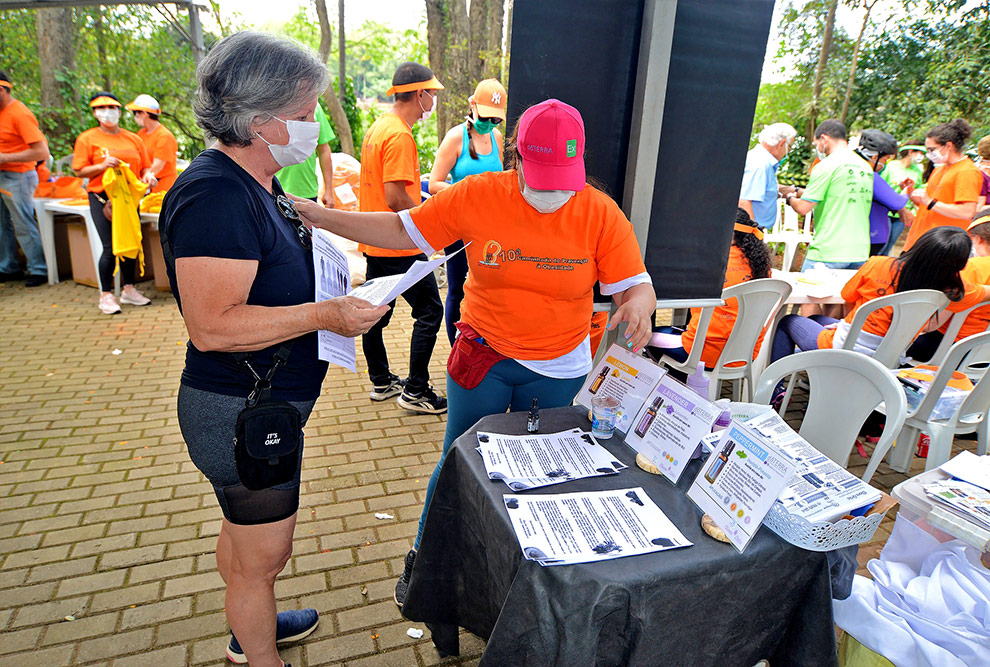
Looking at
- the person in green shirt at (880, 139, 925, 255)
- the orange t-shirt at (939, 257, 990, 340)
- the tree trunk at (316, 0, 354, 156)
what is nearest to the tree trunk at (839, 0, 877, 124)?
the person in green shirt at (880, 139, 925, 255)

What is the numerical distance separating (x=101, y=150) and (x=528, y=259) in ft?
18.1

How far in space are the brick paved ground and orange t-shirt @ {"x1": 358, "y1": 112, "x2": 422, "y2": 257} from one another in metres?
1.31

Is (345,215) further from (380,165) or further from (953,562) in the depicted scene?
(953,562)

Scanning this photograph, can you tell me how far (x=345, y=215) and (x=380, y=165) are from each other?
182cm

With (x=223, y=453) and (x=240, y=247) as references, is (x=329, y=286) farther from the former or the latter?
(x=223, y=453)

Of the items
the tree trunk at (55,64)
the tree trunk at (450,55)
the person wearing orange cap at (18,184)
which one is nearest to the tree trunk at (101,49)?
the tree trunk at (55,64)

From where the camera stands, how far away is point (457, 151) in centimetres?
Answer: 446

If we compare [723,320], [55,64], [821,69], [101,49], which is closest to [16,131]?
[55,64]

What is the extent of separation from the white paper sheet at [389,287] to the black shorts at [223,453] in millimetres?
379

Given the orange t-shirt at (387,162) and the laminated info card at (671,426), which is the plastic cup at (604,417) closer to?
the laminated info card at (671,426)

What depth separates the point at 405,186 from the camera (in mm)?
3830

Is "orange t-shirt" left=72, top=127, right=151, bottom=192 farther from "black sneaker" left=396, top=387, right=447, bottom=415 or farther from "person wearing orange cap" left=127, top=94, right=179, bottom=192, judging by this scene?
"black sneaker" left=396, top=387, right=447, bottom=415

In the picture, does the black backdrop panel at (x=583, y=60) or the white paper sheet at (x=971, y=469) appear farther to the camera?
the black backdrop panel at (x=583, y=60)

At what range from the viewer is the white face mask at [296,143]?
1.62 m
